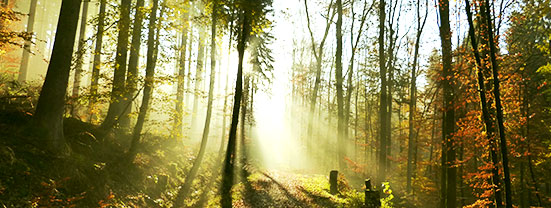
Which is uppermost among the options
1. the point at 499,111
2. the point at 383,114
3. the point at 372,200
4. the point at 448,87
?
the point at 448,87

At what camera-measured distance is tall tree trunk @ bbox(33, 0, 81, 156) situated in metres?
6.44

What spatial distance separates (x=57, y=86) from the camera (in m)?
6.54

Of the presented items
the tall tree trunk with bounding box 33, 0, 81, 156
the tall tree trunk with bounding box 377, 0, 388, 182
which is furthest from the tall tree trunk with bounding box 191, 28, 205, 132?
the tall tree trunk with bounding box 377, 0, 388, 182

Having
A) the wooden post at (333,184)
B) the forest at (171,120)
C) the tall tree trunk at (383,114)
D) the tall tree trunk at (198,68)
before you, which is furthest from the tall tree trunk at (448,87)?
the tall tree trunk at (198,68)

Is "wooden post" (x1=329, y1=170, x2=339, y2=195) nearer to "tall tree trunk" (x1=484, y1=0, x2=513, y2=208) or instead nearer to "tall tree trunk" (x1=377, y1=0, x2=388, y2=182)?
"tall tree trunk" (x1=377, y1=0, x2=388, y2=182)

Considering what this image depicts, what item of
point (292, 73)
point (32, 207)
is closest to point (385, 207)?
point (32, 207)

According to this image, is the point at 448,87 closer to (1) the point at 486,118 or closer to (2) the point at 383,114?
(1) the point at 486,118

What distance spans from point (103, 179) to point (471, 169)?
1948 centimetres

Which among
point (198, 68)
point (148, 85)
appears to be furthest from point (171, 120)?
point (198, 68)

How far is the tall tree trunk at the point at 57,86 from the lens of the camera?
253 inches

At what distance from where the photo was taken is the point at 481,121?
7.40 m

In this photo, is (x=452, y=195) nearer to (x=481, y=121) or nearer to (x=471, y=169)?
(x=481, y=121)

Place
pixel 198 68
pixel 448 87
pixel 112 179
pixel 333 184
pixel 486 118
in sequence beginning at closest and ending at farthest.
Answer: pixel 486 118 < pixel 112 179 < pixel 448 87 < pixel 333 184 < pixel 198 68

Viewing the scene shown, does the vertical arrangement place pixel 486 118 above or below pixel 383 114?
below
